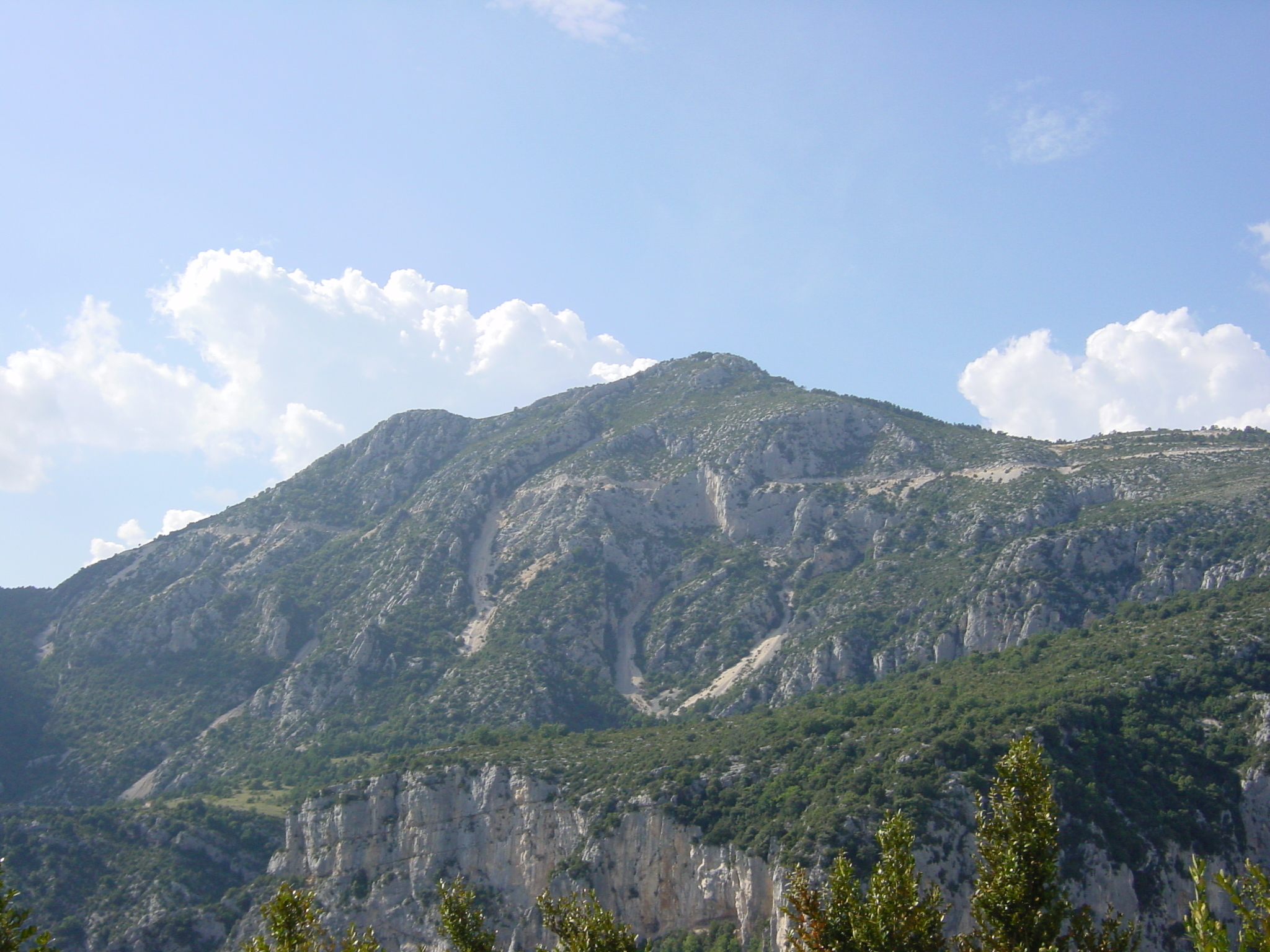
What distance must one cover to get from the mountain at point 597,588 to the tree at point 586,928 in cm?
4357

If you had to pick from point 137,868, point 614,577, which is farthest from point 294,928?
point 614,577

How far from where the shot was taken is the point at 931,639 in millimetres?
109562

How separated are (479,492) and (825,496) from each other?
55644mm

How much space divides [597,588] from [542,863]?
63725 millimetres

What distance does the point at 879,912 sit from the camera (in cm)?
2514

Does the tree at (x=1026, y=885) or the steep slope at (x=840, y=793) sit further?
the steep slope at (x=840, y=793)

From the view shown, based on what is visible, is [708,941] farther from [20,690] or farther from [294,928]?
[20,690]

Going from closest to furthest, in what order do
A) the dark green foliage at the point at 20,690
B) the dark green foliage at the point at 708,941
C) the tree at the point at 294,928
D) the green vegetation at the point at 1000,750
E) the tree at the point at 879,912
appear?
the tree at the point at 879,912
the tree at the point at 294,928
the dark green foliage at the point at 708,941
the green vegetation at the point at 1000,750
the dark green foliage at the point at 20,690

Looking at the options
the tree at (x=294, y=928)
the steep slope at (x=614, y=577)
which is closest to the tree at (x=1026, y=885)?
the tree at (x=294, y=928)

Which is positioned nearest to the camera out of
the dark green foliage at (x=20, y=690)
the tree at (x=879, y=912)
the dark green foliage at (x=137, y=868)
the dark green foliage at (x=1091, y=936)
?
the dark green foliage at (x=1091, y=936)

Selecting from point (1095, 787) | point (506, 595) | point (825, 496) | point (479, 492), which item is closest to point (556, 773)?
point (1095, 787)

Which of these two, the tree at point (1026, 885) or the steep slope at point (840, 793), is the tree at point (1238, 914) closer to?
the tree at point (1026, 885)

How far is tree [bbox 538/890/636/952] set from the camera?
92.5 feet

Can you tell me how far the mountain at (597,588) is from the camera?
10881cm
